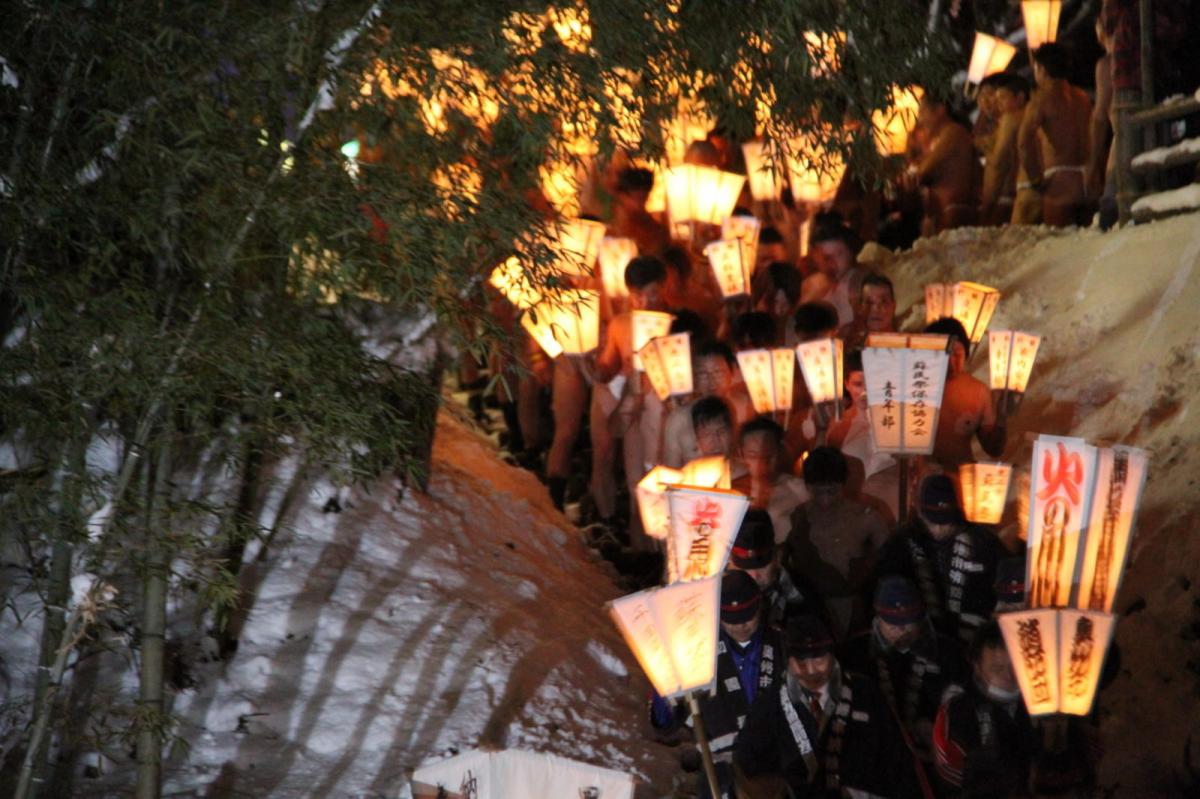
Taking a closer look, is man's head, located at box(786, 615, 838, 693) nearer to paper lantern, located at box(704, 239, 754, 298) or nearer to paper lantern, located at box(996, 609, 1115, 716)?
paper lantern, located at box(996, 609, 1115, 716)

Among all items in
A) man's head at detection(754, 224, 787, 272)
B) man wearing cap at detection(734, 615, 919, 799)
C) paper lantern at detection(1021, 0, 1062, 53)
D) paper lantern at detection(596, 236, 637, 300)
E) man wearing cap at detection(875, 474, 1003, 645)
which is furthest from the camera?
paper lantern at detection(1021, 0, 1062, 53)

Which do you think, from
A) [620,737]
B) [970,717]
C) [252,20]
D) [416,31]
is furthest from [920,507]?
[252,20]

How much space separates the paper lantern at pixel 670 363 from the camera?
9.34m

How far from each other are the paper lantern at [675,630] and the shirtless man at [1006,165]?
295 inches

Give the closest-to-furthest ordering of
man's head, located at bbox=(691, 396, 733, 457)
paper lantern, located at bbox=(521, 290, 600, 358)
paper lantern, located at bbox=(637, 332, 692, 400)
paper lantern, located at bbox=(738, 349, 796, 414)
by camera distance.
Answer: man's head, located at bbox=(691, 396, 733, 457) → paper lantern, located at bbox=(738, 349, 796, 414) → paper lantern, located at bbox=(637, 332, 692, 400) → paper lantern, located at bbox=(521, 290, 600, 358)

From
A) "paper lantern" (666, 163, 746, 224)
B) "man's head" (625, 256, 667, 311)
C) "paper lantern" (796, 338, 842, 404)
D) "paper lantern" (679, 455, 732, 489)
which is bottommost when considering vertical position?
"paper lantern" (679, 455, 732, 489)

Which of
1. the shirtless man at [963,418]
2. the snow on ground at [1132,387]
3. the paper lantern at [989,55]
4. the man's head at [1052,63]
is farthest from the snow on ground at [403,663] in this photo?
the paper lantern at [989,55]

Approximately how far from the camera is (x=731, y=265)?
35.4ft

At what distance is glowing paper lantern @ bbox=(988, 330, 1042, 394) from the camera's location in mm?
8758

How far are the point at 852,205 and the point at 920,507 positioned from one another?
23.4ft

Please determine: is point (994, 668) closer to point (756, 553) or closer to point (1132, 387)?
point (756, 553)

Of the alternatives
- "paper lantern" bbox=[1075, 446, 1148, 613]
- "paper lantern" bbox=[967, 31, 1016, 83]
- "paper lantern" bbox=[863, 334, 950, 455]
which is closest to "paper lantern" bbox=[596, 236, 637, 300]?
"paper lantern" bbox=[863, 334, 950, 455]

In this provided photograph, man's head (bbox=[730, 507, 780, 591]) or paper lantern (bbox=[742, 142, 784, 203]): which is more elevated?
paper lantern (bbox=[742, 142, 784, 203])

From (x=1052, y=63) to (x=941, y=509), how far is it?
600cm
